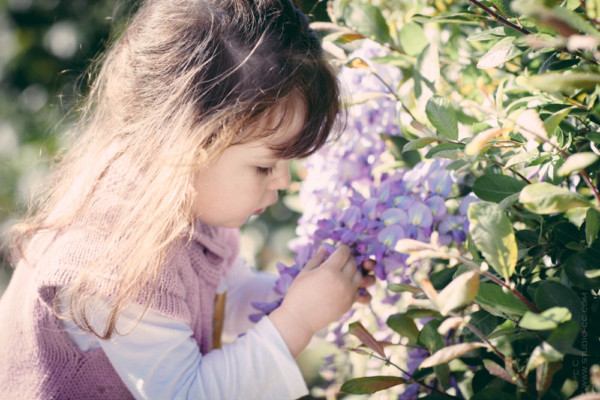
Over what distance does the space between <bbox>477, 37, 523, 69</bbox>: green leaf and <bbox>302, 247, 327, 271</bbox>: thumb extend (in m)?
0.51

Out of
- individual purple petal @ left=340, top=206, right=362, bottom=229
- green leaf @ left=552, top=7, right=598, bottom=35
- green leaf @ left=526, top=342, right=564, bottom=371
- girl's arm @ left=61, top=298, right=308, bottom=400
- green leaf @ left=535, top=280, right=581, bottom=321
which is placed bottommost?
girl's arm @ left=61, top=298, right=308, bottom=400

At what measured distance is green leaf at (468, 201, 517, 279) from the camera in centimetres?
56

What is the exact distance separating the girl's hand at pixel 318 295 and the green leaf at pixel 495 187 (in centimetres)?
33

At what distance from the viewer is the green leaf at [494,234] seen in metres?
0.56

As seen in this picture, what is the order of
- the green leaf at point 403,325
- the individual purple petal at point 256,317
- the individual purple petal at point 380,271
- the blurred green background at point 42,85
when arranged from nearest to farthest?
1. the green leaf at point 403,325
2. the individual purple petal at point 380,271
3. the individual purple petal at point 256,317
4. the blurred green background at point 42,85

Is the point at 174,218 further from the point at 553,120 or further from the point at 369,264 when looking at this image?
the point at 553,120

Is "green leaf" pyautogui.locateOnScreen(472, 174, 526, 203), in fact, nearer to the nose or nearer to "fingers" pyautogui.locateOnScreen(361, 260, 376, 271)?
"fingers" pyautogui.locateOnScreen(361, 260, 376, 271)

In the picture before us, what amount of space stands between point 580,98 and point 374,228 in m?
0.38

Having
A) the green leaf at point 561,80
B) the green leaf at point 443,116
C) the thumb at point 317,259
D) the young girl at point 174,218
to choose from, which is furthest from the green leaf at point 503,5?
the thumb at point 317,259

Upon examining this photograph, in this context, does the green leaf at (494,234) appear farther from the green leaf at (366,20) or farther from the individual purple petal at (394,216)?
the green leaf at (366,20)

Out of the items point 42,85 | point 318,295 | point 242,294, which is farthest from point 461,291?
point 42,85

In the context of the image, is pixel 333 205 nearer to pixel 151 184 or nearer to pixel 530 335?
pixel 151 184

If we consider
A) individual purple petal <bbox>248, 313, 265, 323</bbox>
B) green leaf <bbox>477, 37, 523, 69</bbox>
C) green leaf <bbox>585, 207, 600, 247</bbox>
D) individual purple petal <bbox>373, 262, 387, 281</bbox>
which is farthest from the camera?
individual purple petal <bbox>248, 313, 265, 323</bbox>

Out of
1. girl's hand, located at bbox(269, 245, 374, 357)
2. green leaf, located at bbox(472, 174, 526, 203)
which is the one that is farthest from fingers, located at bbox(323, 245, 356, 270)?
green leaf, located at bbox(472, 174, 526, 203)
